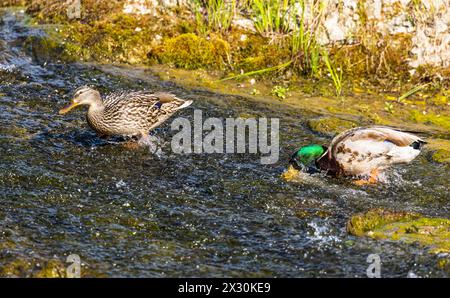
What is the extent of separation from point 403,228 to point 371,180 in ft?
5.10

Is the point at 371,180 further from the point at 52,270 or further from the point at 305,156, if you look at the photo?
the point at 52,270

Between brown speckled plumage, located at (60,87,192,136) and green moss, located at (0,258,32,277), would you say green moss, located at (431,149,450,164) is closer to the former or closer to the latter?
brown speckled plumage, located at (60,87,192,136)

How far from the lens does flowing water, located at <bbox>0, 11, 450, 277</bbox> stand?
6.59 meters

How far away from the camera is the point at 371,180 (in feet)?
28.8

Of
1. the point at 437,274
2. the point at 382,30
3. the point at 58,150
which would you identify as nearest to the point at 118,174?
the point at 58,150

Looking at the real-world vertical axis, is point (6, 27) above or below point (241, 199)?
above

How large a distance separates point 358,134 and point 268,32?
3.49 metres

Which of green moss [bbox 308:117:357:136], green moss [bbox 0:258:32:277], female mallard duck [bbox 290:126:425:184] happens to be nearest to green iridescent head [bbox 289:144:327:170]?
female mallard duck [bbox 290:126:425:184]

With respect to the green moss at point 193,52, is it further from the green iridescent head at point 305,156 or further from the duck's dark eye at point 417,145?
the duck's dark eye at point 417,145

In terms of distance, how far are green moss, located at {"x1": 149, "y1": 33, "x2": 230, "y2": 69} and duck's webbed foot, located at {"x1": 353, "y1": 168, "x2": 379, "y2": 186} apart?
3.51 metres

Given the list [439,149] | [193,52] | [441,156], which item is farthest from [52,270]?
[193,52]

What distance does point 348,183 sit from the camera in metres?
8.75

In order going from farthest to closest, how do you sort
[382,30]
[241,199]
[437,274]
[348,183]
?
[382,30] → [348,183] → [241,199] → [437,274]

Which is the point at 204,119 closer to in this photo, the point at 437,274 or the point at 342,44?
the point at 342,44
